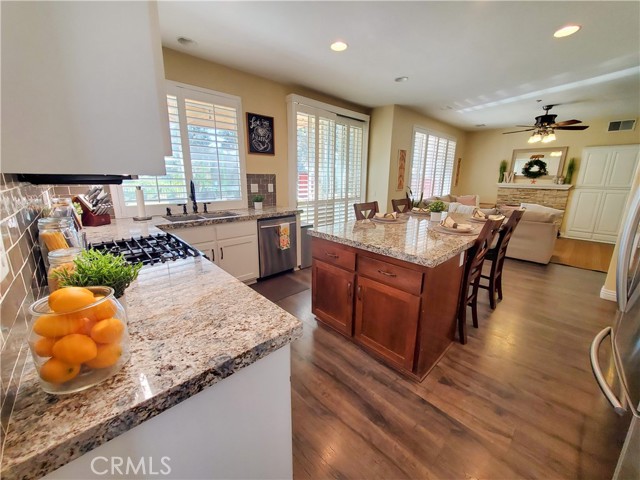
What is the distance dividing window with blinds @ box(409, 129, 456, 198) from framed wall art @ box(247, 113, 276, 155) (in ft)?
10.2

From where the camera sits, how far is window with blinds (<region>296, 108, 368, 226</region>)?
3.76m

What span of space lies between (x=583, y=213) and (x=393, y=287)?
695 cm

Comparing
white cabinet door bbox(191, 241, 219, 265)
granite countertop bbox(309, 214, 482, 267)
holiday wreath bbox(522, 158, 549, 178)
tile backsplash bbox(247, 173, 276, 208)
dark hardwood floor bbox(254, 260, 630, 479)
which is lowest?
dark hardwood floor bbox(254, 260, 630, 479)

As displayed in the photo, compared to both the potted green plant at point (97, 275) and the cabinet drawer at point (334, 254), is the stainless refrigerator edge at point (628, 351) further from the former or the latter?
the potted green plant at point (97, 275)

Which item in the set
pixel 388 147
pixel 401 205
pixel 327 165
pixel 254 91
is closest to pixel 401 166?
pixel 388 147

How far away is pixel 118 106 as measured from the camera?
610 mm

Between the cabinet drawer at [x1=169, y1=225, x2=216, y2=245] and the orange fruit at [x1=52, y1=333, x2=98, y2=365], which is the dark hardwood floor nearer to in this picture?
the orange fruit at [x1=52, y1=333, x2=98, y2=365]

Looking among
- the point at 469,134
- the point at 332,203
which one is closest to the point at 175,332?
the point at 332,203

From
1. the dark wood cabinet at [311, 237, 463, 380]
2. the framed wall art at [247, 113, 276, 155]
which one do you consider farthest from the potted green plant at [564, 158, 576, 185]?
the framed wall art at [247, 113, 276, 155]

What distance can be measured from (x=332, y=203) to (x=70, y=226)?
11.7 ft

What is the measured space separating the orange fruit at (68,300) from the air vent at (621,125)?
8697 millimetres

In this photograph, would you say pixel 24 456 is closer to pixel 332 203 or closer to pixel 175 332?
pixel 175 332

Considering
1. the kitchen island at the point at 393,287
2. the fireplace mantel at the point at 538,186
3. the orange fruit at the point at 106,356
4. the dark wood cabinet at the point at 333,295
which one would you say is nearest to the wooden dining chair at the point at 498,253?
the kitchen island at the point at 393,287

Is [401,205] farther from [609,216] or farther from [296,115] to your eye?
[609,216]
